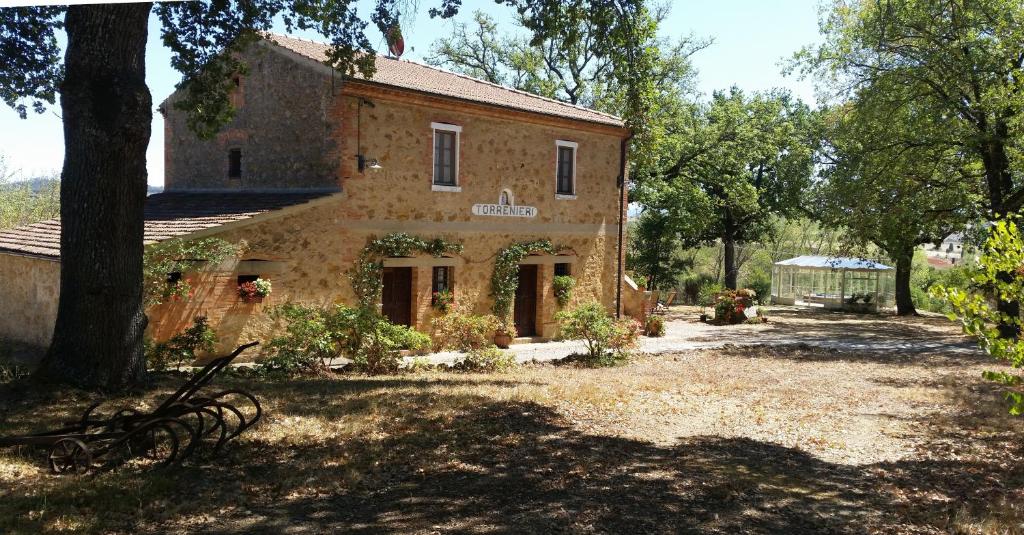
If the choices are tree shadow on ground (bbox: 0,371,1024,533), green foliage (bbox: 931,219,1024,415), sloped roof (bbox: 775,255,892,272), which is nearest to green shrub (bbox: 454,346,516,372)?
tree shadow on ground (bbox: 0,371,1024,533)

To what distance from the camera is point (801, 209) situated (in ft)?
95.7

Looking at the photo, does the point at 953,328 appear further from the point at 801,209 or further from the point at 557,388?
the point at 557,388

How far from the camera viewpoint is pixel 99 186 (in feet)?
24.8

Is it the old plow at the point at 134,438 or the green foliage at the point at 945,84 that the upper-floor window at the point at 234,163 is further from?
the green foliage at the point at 945,84

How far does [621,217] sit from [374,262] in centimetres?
734

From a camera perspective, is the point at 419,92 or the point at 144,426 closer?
the point at 144,426

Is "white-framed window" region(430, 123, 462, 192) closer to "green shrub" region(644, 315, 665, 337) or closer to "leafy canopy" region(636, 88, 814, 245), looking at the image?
"green shrub" region(644, 315, 665, 337)

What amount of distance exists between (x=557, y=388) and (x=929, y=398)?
568 centimetres

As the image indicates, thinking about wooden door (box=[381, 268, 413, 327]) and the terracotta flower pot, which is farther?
the terracotta flower pot

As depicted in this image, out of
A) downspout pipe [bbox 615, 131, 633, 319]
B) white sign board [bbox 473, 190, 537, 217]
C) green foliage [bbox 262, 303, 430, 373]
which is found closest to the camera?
green foliage [bbox 262, 303, 430, 373]

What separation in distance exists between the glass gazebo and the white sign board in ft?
59.2

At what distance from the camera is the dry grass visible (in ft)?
16.5

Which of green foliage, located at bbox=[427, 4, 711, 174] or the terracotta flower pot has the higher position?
green foliage, located at bbox=[427, 4, 711, 174]

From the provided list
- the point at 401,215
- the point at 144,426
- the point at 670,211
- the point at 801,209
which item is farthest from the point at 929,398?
the point at 801,209
